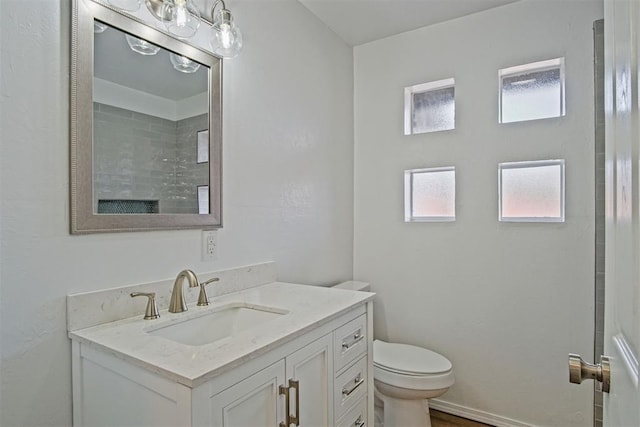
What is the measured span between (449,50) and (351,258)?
59.2 inches

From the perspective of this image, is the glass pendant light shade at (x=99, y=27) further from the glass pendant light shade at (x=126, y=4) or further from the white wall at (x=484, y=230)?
the white wall at (x=484, y=230)

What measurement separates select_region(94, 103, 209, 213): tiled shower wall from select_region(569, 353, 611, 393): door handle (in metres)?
1.29

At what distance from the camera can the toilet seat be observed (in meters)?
1.83

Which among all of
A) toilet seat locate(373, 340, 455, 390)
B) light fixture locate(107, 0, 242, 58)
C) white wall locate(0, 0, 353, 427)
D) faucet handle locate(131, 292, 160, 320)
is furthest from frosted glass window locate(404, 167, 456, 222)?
faucet handle locate(131, 292, 160, 320)

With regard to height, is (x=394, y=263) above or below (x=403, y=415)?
above

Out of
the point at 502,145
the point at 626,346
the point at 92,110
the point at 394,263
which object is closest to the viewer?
the point at 626,346

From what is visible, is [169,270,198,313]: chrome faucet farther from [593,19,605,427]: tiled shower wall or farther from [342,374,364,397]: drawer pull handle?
[593,19,605,427]: tiled shower wall

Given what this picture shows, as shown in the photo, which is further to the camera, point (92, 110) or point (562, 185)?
point (562, 185)

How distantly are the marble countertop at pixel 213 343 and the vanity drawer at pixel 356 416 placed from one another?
0.42 m

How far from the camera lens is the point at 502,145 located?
2.12 m

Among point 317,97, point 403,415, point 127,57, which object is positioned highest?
point 317,97

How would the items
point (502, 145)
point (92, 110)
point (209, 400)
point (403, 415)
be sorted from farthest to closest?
point (502, 145)
point (403, 415)
point (92, 110)
point (209, 400)

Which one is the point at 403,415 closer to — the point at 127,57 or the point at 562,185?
the point at 562,185

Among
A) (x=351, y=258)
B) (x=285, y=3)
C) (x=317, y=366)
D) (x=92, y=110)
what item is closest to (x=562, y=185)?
(x=351, y=258)
